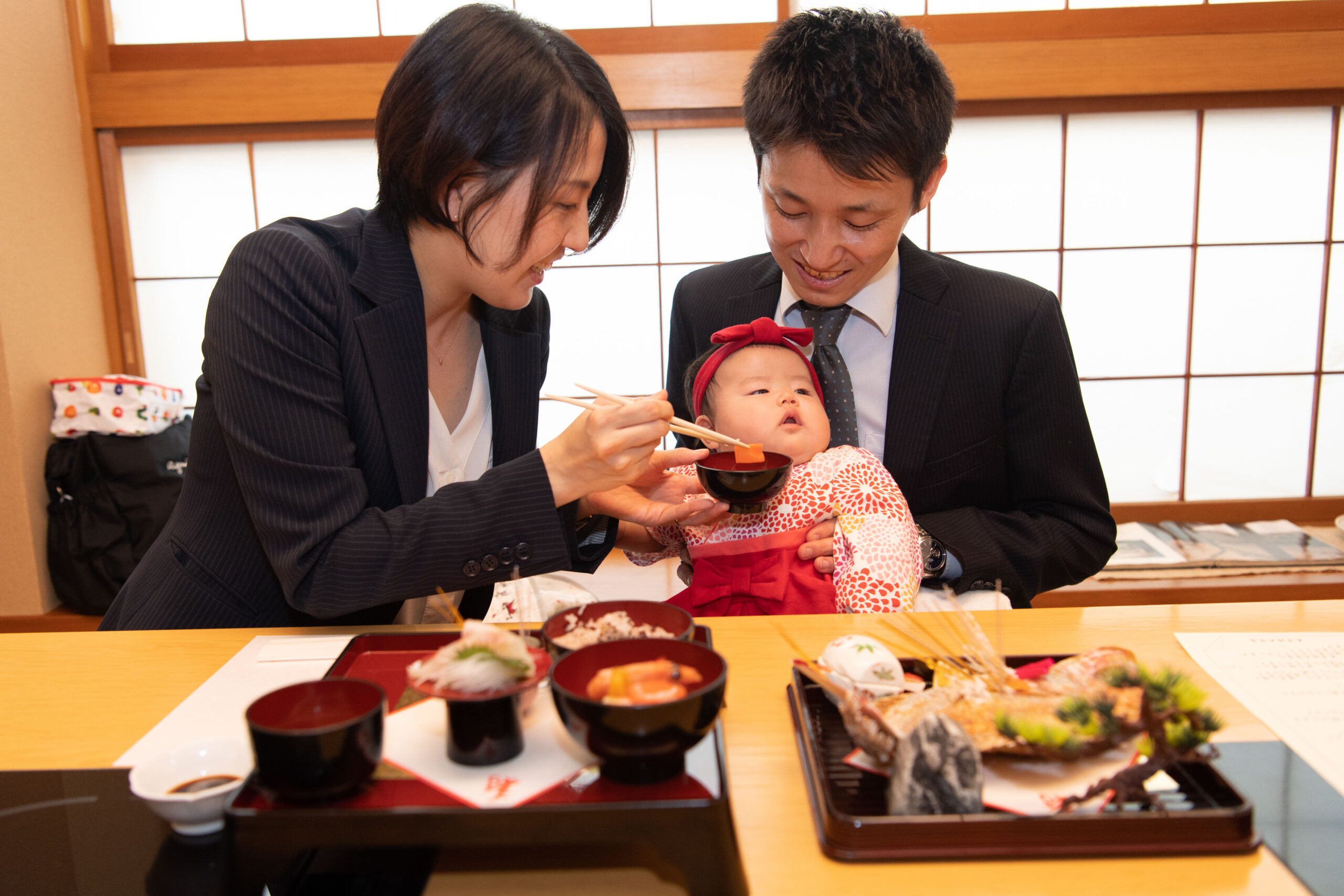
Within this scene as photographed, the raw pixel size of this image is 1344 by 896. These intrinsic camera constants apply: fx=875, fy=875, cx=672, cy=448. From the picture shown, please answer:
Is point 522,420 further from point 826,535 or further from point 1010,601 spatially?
point 1010,601

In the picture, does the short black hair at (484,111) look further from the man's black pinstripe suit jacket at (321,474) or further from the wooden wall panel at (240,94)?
the wooden wall panel at (240,94)

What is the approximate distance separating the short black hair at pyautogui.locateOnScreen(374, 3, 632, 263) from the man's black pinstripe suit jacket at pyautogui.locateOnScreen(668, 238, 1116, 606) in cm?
98

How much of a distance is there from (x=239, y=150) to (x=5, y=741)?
364 centimetres

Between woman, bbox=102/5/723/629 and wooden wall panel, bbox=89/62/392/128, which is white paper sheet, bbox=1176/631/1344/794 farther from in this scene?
wooden wall panel, bbox=89/62/392/128

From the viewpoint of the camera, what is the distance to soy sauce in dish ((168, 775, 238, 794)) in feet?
3.11

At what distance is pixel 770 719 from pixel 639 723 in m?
0.31

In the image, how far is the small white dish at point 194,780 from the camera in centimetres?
91

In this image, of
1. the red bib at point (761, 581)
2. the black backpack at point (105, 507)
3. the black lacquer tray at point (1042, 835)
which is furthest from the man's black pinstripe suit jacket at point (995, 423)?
the black backpack at point (105, 507)

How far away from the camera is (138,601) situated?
1627mm

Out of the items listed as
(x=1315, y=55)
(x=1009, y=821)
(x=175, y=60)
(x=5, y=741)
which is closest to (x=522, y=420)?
(x=5, y=741)

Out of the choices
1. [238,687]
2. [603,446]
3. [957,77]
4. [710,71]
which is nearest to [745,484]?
[603,446]

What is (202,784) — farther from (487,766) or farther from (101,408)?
(101,408)

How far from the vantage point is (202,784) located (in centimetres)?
96

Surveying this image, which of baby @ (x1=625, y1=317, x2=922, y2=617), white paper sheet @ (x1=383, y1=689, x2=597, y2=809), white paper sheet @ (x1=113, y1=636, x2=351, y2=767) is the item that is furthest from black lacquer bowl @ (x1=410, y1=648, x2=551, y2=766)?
baby @ (x1=625, y1=317, x2=922, y2=617)
